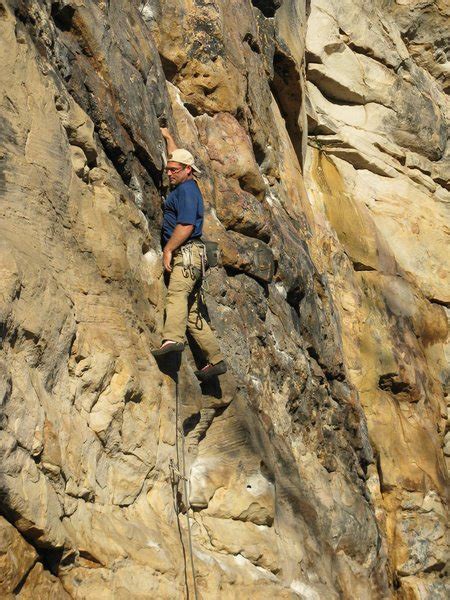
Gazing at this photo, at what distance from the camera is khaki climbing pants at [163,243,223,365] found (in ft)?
26.3

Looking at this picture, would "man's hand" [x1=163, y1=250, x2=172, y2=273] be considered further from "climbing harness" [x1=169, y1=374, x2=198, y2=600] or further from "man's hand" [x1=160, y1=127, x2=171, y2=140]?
"man's hand" [x1=160, y1=127, x2=171, y2=140]

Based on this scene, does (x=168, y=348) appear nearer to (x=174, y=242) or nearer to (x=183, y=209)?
(x=174, y=242)

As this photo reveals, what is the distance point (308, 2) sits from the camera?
17.5m

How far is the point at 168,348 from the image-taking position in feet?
25.3

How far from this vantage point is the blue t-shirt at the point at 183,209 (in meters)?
8.38

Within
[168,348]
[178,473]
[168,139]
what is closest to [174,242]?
[168,348]

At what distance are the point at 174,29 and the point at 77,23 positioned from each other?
2501mm

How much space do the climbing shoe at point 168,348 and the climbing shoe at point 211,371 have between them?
1.93 feet

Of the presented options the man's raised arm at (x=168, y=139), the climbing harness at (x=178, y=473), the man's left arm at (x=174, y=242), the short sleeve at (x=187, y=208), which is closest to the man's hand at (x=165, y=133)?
the man's raised arm at (x=168, y=139)

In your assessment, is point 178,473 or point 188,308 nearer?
point 178,473

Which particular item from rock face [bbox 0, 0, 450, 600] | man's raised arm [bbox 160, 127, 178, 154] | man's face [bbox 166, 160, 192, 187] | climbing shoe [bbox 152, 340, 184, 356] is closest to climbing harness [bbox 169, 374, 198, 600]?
rock face [bbox 0, 0, 450, 600]

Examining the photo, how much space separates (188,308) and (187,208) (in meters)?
0.87

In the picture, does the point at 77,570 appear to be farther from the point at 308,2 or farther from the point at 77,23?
the point at 308,2

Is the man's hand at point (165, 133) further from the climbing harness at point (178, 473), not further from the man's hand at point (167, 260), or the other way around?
the climbing harness at point (178, 473)
